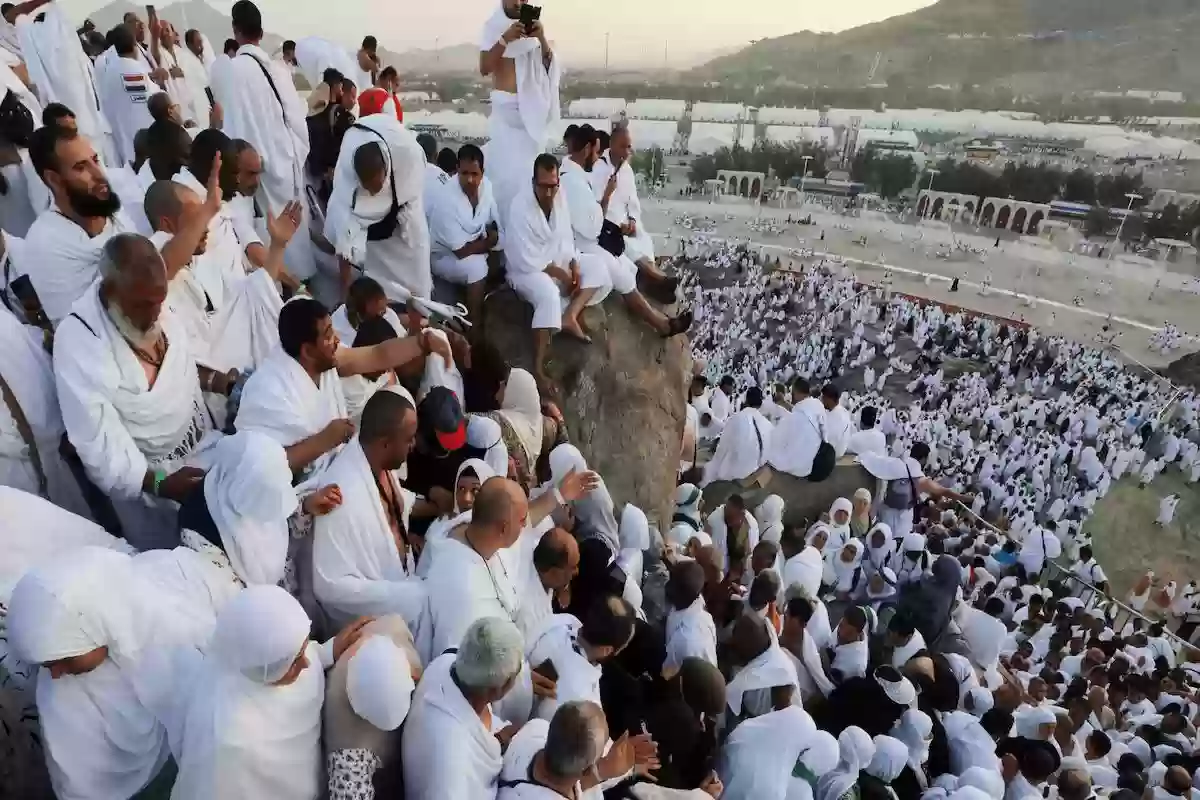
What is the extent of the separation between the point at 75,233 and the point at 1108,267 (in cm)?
3400

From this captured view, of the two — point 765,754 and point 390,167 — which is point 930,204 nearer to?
point 390,167

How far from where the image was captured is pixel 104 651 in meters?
1.58

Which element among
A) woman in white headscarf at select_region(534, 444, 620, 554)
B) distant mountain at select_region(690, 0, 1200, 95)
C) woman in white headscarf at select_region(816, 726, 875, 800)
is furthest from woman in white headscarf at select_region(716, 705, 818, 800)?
distant mountain at select_region(690, 0, 1200, 95)

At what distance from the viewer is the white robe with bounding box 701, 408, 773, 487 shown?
6.53 meters

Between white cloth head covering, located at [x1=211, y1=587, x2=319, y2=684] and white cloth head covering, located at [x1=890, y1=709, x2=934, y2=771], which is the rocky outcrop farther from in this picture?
white cloth head covering, located at [x1=211, y1=587, x2=319, y2=684]

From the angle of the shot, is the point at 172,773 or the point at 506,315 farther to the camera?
the point at 506,315

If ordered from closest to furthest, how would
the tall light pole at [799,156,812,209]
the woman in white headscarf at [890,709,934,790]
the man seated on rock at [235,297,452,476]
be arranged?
the man seated on rock at [235,297,452,476], the woman in white headscarf at [890,709,934,790], the tall light pole at [799,156,812,209]

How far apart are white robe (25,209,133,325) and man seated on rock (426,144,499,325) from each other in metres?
2.09

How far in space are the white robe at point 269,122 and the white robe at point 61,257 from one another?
1519mm

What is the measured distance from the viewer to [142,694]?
1.65 m

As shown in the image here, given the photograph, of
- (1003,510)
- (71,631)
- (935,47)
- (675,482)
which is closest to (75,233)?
(71,631)

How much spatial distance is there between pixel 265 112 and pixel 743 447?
4484mm

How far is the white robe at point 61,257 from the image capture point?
7.91 feet

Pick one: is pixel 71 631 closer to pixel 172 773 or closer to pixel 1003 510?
pixel 172 773
